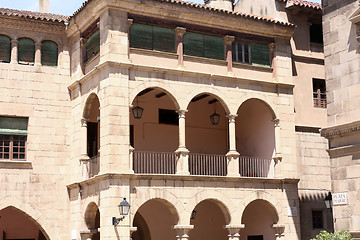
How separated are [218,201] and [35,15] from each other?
9788 millimetres

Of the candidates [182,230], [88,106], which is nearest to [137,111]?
[88,106]

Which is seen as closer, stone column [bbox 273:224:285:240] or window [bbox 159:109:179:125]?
stone column [bbox 273:224:285:240]

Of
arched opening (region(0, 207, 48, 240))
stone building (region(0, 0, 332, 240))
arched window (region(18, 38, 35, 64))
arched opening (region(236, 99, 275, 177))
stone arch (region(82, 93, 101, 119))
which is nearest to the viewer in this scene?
stone building (region(0, 0, 332, 240))

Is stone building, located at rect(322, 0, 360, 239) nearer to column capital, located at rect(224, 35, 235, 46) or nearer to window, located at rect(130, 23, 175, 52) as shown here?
column capital, located at rect(224, 35, 235, 46)

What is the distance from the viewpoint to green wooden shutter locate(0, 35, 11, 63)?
71.2 feet

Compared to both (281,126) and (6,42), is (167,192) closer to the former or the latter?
(281,126)

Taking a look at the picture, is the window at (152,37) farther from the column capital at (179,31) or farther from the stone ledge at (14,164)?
the stone ledge at (14,164)

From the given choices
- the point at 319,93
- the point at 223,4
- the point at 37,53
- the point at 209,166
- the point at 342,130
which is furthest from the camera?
the point at 223,4

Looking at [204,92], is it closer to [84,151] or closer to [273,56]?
[273,56]

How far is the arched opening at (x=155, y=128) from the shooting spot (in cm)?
2317

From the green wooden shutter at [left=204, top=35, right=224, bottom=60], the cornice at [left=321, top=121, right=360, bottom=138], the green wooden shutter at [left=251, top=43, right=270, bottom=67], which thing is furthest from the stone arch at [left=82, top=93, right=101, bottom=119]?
the cornice at [left=321, top=121, right=360, bottom=138]

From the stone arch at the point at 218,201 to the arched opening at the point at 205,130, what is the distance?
336cm

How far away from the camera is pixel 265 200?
71.5ft

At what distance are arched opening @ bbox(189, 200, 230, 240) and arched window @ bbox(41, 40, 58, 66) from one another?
7.89 m
